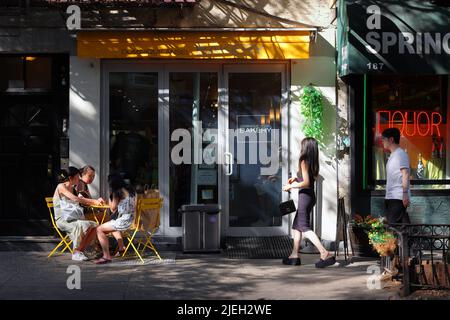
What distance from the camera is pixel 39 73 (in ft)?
39.5

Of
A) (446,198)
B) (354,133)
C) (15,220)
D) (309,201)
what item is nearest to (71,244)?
(15,220)

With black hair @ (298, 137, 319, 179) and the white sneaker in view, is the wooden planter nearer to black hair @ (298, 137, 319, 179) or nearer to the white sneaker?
black hair @ (298, 137, 319, 179)

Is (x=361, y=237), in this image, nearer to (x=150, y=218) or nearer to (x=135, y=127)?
(x=150, y=218)

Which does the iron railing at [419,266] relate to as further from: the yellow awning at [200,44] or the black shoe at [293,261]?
the yellow awning at [200,44]

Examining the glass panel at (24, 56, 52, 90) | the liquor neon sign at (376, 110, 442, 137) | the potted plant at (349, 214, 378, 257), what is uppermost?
the glass panel at (24, 56, 52, 90)

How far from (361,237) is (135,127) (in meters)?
3.92

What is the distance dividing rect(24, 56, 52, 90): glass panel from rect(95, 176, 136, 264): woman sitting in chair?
2.47m

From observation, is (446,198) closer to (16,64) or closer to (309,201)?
(309,201)

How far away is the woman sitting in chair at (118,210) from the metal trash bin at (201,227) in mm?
993

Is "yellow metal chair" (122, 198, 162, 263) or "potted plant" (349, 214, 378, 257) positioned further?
"potted plant" (349, 214, 378, 257)

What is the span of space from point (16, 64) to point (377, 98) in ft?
18.9

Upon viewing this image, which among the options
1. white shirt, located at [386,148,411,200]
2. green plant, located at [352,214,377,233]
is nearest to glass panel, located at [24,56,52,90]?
green plant, located at [352,214,377,233]

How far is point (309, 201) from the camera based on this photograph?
407 inches

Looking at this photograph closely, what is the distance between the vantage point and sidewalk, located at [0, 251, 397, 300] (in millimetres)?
8609
